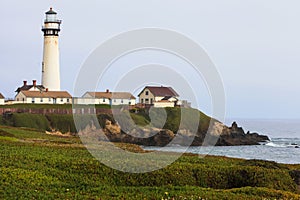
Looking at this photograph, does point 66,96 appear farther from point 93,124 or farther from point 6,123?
point 6,123

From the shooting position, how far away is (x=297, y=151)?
89062 millimetres

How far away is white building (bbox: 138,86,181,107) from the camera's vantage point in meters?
109

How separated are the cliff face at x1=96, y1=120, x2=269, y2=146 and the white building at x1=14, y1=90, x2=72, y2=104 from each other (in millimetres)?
15063

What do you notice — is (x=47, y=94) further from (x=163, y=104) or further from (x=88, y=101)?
(x=163, y=104)

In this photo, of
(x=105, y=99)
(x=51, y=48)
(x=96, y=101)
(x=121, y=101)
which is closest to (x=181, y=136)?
(x=121, y=101)

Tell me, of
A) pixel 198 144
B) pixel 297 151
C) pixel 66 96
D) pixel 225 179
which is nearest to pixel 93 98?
pixel 66 96

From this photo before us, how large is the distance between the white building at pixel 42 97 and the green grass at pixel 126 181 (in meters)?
70.3

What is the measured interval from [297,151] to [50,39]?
4445 cm

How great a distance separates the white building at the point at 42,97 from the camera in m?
99.0

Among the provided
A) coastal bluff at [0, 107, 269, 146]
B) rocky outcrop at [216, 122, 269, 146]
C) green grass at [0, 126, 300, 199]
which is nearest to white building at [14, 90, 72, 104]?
coastal bluff at [0, 107, 269, 146]

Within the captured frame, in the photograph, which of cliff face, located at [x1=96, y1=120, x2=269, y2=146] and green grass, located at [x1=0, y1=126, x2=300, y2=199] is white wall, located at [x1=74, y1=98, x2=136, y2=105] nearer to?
cliff face, located at [x1=96, y1=120, x2=269, y2=146]

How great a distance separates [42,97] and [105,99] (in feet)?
44.9

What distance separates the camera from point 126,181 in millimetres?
24391

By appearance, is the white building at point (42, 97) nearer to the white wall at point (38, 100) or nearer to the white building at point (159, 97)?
the white wall at point (38, 100)
